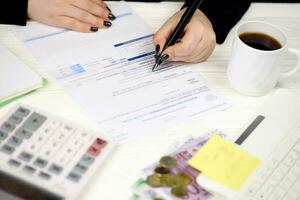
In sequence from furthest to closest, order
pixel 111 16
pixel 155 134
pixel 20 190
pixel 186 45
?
pixel 111 16 < pixel 186 45 < pixel 155 134 < pixel 20 190

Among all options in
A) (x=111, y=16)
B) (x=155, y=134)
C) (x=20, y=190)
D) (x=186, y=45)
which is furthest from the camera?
(x=111, y=16)

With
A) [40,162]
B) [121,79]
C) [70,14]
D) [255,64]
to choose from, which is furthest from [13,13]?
[255,64]

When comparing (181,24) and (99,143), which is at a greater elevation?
(181,24)

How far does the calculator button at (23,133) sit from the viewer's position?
62 centimetres

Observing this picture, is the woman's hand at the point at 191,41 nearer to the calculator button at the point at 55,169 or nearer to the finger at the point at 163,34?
the finger at the point at 163,34

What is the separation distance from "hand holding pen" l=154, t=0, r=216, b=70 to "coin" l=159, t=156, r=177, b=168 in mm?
208

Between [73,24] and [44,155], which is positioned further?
[73,24]

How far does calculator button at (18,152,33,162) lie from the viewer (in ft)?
1.94

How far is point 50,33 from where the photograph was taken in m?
0.84

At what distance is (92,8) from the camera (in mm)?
868

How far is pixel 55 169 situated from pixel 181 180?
174mm

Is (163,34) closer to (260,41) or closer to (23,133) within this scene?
(260,41)

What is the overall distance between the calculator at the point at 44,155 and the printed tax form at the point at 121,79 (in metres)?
0.05

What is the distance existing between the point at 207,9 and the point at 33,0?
1.17ft
